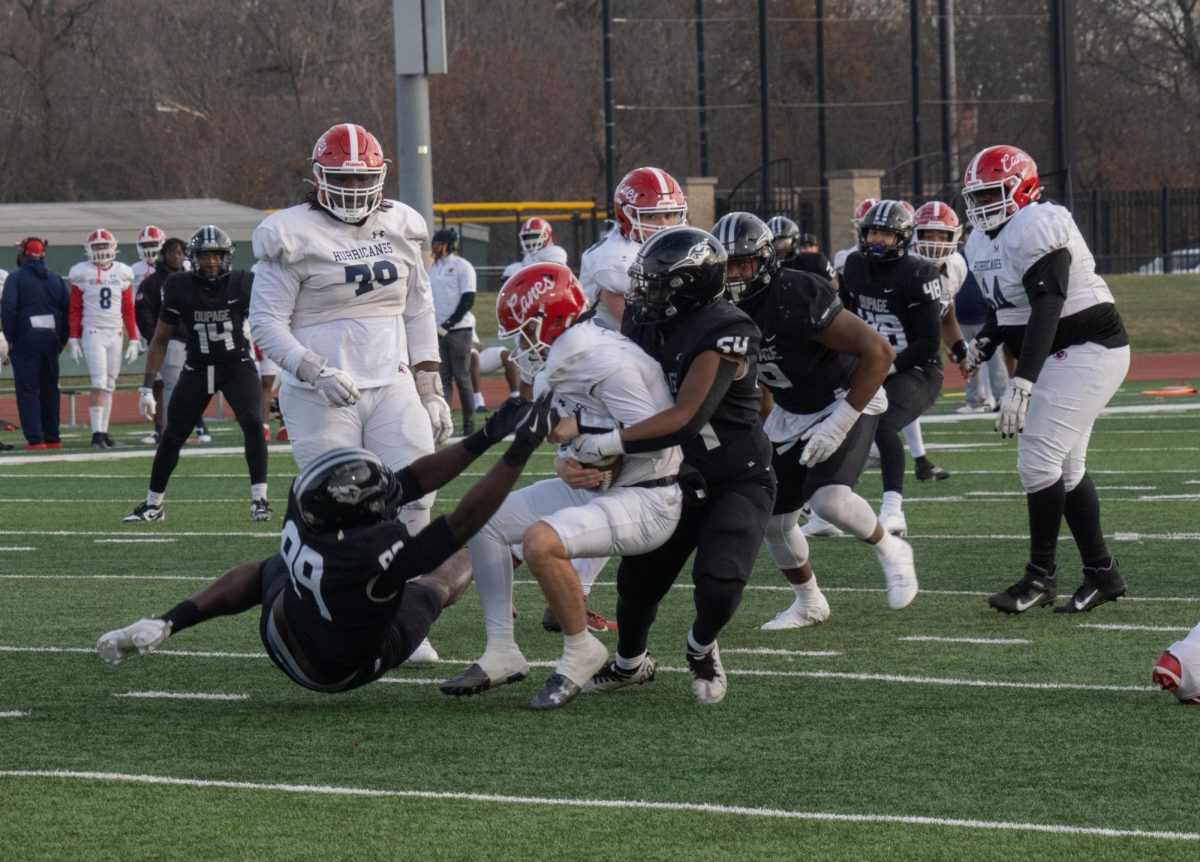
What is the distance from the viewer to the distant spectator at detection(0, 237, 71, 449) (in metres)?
16.5

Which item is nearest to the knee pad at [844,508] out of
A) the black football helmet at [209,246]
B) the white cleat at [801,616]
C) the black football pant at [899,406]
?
the white cleat at [801,616]

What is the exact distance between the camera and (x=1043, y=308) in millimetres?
6973

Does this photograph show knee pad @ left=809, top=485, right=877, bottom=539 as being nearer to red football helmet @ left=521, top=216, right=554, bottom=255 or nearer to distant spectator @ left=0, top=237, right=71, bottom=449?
red football helmet @ left=521, top=216, right=554, bottom=255

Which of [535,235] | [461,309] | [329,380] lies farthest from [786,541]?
[461,309]

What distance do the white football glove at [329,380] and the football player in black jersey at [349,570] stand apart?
80cm

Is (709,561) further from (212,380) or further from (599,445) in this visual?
(212,380)

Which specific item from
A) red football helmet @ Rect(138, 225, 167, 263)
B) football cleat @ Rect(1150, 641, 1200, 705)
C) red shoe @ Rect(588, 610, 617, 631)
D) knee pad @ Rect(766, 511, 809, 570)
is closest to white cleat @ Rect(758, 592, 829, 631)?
knee pad @ Rect(766, 511, 809, 570)

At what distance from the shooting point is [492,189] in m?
43.3

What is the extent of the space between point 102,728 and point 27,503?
7033 millimetres

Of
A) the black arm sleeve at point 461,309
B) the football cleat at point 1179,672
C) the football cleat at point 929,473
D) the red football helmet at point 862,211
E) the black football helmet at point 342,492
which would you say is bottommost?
the football cleat at point 929,473

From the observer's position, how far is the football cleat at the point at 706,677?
571cm

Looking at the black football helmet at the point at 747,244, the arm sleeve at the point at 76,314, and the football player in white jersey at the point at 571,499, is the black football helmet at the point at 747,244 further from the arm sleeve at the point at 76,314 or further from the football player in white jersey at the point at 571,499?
the arm sleeve at the point at 76,314

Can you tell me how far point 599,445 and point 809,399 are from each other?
2.03m

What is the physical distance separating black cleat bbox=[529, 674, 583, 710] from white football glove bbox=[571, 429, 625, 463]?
0.70 m
